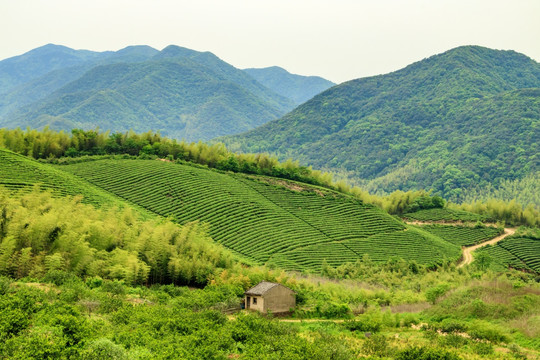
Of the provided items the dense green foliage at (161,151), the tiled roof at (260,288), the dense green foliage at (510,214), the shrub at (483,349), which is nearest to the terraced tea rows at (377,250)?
the tiled roof at (260,288)

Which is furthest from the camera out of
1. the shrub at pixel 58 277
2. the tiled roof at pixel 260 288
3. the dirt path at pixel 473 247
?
the dirt path at pixel 473 247

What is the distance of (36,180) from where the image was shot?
53.4 meters

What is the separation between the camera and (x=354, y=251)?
6047 centimetres

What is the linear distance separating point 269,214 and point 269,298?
32.3 m

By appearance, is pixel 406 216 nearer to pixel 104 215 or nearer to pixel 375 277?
pixel 375 277

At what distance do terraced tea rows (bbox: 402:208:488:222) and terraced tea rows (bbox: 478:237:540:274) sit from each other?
9.81 metres

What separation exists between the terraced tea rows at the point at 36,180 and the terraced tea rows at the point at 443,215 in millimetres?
57403

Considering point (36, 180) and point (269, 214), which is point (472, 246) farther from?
point (36, 180)

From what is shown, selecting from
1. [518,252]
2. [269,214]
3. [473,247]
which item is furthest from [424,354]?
[518,252]

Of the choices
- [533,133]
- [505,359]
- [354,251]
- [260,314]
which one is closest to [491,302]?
[505,359]

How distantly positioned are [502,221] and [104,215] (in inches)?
2973

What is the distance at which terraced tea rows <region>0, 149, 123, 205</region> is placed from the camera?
50875 mm

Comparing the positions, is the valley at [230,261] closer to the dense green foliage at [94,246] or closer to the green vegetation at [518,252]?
the dense green foliage at [94,246]

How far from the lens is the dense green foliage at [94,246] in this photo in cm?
3156
